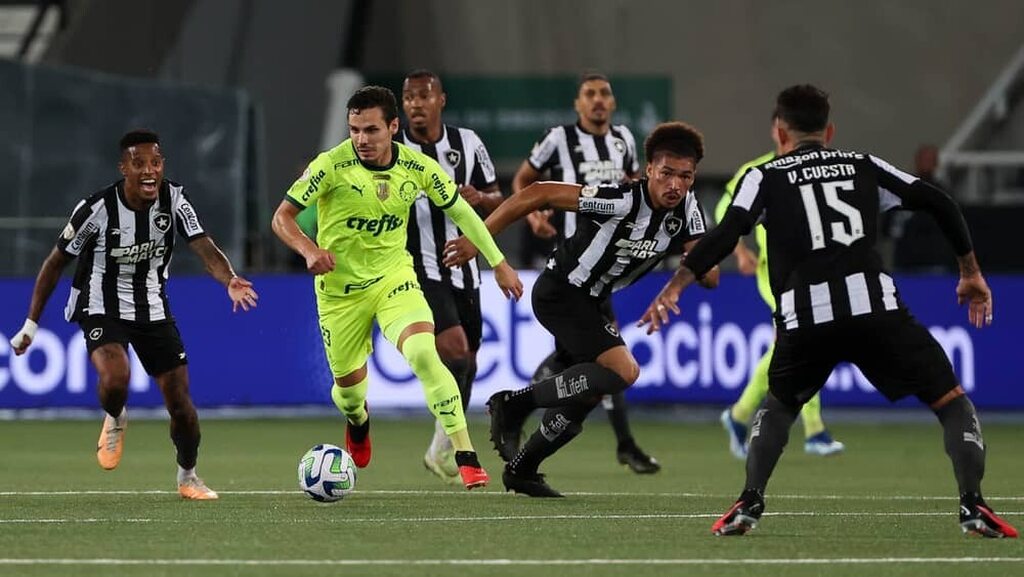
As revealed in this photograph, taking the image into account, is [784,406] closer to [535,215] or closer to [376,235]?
[376,235]

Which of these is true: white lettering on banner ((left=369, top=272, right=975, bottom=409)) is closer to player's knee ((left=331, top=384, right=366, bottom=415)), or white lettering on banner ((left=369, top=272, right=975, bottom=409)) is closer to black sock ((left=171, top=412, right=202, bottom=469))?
player's knee ((left=331, top=384, right=366, bottom=415))

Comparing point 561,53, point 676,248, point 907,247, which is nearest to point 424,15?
point 561,53

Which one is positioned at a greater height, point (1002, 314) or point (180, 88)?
point (180, 88)

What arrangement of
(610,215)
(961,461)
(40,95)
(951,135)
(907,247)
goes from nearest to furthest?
(961,461) → (610,215) → (40,95) → (907,247) → (951,135)

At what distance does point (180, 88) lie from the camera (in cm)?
1900

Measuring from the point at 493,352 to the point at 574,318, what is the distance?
22.3 feet

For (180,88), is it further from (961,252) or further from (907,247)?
(961,252)

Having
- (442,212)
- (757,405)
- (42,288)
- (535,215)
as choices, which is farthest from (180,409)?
(757,405)

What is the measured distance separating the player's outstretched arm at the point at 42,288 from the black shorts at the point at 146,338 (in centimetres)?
27

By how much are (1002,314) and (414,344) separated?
8474 mm

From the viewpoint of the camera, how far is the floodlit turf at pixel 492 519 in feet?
24.3

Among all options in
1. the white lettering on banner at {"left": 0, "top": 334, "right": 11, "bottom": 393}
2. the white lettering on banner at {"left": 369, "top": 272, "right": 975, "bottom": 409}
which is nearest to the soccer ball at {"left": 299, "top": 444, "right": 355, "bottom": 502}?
the white lettering on banner at {"left": 369, "top": 272, "right": 975, "bottom": 409}

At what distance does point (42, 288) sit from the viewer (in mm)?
10531

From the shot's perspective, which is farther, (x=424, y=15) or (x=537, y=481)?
(x=424, y=15)
